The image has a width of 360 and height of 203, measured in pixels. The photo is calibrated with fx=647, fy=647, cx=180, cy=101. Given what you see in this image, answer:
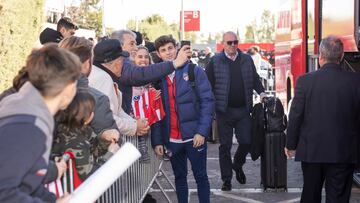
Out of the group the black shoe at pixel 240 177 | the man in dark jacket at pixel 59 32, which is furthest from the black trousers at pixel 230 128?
the man in dark jacket at pixel 59 32

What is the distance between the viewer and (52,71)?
283cm

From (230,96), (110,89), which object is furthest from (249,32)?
(110,89)

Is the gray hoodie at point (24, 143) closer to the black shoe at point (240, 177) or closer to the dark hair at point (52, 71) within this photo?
the dark hair at point (52, 71)

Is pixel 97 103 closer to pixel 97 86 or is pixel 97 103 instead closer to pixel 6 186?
pixel 97 86

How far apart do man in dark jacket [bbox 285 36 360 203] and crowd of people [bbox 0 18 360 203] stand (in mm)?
14

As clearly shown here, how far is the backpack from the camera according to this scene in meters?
8.16

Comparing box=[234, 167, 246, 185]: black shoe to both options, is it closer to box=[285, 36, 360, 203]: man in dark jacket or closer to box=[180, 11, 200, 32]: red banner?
box=[285, 36, 360, 203]: man in dark jacket

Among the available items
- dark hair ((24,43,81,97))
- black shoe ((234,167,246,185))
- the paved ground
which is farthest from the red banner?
dark hair ((24,43,81,97))

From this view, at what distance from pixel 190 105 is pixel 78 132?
265 centimetres

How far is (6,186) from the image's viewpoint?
8.75 feet

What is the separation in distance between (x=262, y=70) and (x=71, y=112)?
79.7 ft

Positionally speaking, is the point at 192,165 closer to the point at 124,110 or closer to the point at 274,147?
the point at 124,110

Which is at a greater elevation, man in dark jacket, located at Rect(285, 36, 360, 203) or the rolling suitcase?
man in dark jacket, located at Rect(285, 36, 360, 203)

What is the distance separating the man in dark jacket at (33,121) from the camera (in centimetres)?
267
